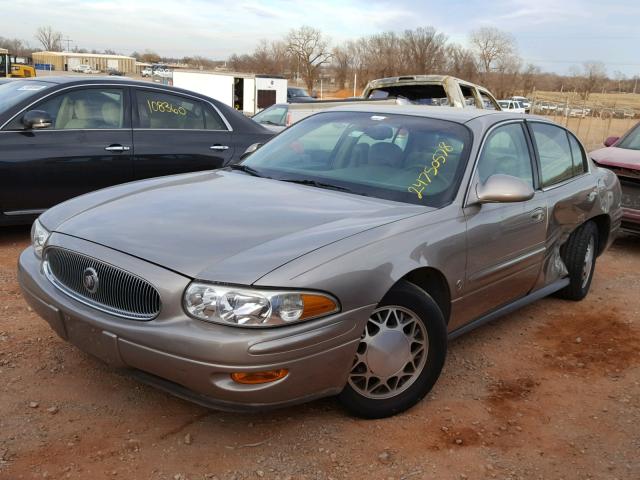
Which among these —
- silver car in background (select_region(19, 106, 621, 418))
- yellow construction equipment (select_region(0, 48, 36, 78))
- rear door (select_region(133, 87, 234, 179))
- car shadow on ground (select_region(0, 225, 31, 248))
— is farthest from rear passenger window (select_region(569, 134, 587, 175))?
yellow construction equipment (select_region(0, 48, 36, 78))

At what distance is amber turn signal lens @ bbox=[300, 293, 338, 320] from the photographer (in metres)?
2.59

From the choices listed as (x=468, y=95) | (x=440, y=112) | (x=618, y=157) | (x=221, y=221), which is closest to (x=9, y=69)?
(x=468, y=95)

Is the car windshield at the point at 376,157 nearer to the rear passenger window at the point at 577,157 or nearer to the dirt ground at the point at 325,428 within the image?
the dirt ground at the point at 325,428

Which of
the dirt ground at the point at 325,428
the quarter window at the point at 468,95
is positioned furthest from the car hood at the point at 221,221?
the quarter window at the point at 468,95

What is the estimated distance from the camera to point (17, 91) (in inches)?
235

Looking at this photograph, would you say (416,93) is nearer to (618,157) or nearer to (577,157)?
(618,157)

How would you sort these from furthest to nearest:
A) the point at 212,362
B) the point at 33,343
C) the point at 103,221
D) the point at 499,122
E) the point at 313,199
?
1. the point at 499,122
2. the point at 33,343
3. the point at 313,199
4. the point at 103,221
5. the point at 212,362

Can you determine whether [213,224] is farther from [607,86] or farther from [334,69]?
[607,86]

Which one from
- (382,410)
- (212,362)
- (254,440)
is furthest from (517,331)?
(212,362)

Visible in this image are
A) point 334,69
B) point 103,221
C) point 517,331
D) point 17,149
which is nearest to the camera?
point 103,221

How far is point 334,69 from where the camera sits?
78.6 metres

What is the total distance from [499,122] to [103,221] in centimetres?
252

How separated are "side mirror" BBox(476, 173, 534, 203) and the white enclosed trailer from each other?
1187 inches

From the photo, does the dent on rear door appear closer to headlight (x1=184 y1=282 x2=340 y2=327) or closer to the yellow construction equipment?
headlight (x1=184 y1=282 x2=340 y2=327)
